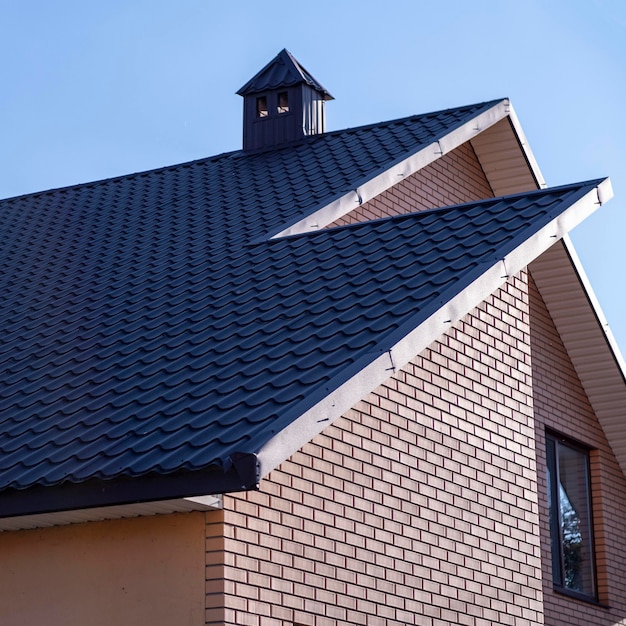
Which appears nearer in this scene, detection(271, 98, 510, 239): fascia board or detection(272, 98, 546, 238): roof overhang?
detection(271, 98, 510, 239): fascia board

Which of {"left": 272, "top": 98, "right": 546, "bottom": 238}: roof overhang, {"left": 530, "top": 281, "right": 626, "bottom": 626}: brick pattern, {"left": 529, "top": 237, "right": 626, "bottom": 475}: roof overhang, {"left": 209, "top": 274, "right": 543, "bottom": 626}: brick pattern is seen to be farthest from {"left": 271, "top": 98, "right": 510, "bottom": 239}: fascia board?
{"left": 530, "top": 281, "right": 626, "bottom": 626}: brick pattern

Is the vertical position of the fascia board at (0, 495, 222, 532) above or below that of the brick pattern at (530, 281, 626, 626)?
below

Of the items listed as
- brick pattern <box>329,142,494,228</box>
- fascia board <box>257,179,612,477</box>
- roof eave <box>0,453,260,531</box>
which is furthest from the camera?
brick pattern <box>329,142,494,228</box>

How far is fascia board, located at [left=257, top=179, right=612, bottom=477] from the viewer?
6164 mm

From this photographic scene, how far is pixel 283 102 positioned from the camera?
14328 mm

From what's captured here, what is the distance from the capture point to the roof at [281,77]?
1435cm

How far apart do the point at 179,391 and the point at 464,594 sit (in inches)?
106

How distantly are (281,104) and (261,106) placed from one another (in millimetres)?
284

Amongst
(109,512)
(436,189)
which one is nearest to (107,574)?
(109,512)

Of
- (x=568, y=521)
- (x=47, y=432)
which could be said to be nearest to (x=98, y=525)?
(x=47, y=432)

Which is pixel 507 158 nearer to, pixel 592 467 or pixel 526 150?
pixel 526 150

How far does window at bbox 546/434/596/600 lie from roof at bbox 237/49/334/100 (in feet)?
16.3

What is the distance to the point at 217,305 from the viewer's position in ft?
27.9

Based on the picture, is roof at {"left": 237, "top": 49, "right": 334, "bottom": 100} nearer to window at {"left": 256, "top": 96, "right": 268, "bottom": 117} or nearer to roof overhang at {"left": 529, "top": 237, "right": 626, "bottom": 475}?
window at {"left": 256, "top": 96, "right": 268, "bottom": 117}
